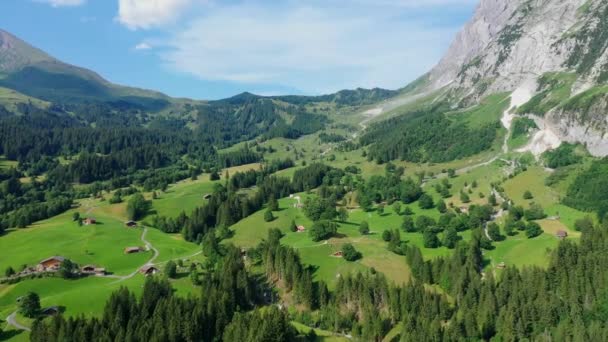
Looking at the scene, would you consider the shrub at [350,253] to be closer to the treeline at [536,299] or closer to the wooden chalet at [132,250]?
the treeline at [536,299]

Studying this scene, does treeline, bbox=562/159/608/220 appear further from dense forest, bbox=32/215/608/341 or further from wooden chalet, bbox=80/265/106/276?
wooden chalet, bbox=80/265/106/276

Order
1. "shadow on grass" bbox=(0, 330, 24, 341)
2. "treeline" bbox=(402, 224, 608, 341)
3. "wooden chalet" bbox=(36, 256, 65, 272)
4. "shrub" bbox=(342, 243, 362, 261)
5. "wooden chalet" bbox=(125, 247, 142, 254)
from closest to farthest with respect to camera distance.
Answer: "shadow on grass" bbox=(0, 330, 24, 341), "treeline" bbox=(402, 224, 608, 341), "wooden chalet" bbox=(36, 256, 65, 272), "shrub" bbox=(342, 243, 362, 261), "wooden chalet" bbox=(125, 247, 142, 254)

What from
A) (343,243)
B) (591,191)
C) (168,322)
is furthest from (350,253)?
(591,191)

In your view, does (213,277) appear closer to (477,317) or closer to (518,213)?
(477,317)

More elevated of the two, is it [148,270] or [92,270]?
[148,270]

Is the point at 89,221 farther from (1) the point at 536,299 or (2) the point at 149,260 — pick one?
(1) the point at 536,299

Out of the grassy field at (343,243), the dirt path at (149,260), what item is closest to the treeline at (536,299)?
the grassy field at (343,243)

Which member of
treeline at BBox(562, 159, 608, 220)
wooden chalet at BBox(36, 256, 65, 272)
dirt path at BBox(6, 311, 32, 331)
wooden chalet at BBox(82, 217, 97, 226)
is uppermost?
treeline at BBox(562, 159, 608, 220)

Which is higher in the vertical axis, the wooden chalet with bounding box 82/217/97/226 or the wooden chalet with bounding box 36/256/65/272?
the wooden chalet with bounding box 82/217/97/226

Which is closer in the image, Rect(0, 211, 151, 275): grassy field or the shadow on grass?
the shadow on grass

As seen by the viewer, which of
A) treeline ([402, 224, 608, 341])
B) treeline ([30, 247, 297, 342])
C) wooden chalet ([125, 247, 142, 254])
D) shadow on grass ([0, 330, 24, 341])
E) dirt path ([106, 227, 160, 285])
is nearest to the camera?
treeline ([30, 247, 297, 342])

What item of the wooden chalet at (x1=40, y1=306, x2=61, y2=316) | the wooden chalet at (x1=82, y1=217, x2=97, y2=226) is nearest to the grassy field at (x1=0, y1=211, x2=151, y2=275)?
the wooden chalet at (x1=82, y1=217, x2=97, y2=226)
